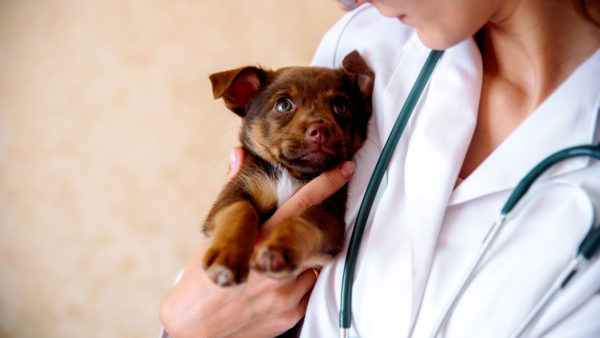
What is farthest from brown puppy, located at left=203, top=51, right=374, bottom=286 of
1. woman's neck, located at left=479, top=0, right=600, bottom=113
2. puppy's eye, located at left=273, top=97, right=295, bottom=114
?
woman's neck, located at left=479, top=0, right=600, bottom=113

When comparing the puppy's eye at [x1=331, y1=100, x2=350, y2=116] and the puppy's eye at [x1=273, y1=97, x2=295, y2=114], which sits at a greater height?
the puppy's eye at [x1=273, y1=97, x2=295, y2=114]

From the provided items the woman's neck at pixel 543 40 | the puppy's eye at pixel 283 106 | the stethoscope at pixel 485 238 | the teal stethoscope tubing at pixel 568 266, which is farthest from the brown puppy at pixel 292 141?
the woman's neck at pixel 543 40

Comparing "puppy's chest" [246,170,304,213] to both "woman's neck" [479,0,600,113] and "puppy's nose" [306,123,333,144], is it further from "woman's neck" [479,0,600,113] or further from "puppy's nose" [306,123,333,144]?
"woman's neck" [479,0,600,113]

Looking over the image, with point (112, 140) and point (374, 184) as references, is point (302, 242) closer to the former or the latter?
point (374, 184)

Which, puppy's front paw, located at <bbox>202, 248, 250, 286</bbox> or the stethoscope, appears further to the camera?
puppy's front paw, located at <bbox>202, 248, 250, 286</bbox>

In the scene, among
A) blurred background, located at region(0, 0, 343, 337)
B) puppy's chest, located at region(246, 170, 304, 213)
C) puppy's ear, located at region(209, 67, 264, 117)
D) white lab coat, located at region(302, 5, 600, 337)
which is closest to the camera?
white lab coat, located at region(302, 5, 600, 337)

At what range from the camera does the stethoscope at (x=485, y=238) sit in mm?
897

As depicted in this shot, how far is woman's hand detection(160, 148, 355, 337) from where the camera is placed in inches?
52.3

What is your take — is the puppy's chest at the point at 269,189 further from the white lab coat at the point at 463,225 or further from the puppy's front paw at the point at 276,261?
the puppy's front paw at the point at 276,261

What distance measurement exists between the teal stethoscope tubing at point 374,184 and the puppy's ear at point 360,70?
0.29 meters

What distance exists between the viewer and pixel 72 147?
2.53 meters

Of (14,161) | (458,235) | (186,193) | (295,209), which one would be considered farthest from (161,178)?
(458,235)

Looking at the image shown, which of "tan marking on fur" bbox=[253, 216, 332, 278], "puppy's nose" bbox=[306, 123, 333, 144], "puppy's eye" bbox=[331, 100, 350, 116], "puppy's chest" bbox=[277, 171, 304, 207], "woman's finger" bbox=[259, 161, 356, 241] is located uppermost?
"puppy's nose" bbox=[306, 123, 333, 144]

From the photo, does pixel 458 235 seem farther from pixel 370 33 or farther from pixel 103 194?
pixel 103 194
